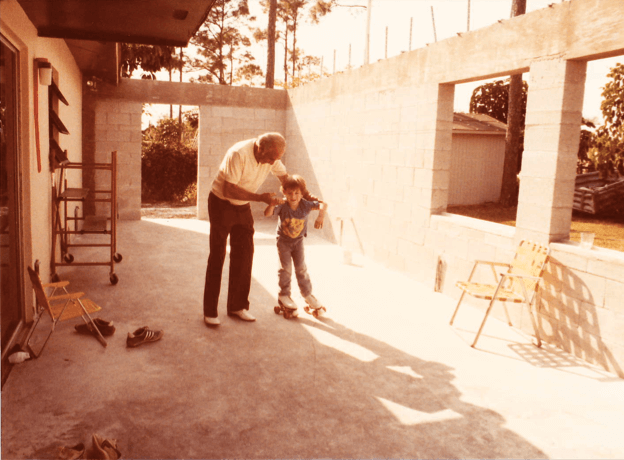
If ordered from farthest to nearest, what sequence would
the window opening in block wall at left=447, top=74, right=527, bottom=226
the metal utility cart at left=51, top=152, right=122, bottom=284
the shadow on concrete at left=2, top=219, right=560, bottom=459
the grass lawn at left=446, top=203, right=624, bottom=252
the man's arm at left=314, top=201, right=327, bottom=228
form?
1. the window opening in block wall at left=447, top=74, right=527, bottom=226
2. the grass lawn at left=446, top=203, right=624, bottom=252
3. the metal utility cart at left=51, top=152, right=122, bottom=284
4. the man's arm at left=314, top=201, right=327, bottom=228
5. the shadow on concrete at left=2, top=219, right=560, bottom=459

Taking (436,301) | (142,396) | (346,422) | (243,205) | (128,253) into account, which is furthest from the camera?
(128,253)

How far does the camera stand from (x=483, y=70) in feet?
18.4

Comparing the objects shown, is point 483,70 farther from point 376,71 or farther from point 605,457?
point 605,457

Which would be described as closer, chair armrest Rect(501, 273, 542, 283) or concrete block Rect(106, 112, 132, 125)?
chair armrest Rect(501, 273, 542, 283)

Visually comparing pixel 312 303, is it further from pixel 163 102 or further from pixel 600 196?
pixel 600 196

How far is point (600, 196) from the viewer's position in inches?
515

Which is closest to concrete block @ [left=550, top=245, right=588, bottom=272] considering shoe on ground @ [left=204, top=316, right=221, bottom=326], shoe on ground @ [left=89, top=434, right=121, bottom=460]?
shoe on ground @ [left=204, top=316, right=221, bottom=326]

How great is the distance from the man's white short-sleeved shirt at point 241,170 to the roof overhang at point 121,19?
1003 millimetres

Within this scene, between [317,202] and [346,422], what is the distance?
2.20 m

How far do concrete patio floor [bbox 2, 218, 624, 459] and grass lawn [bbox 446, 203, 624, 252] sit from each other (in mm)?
6636

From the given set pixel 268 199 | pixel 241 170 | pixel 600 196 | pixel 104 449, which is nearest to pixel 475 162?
pixel 600 196

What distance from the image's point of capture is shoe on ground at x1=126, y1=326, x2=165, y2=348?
4.18 metres

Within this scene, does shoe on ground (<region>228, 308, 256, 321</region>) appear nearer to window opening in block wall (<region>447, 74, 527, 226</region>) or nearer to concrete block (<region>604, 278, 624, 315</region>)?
concrete block (<region>604, 278, 624, 315</region>)

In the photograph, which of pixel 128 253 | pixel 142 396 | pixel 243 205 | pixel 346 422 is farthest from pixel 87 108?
pixel 346 422
